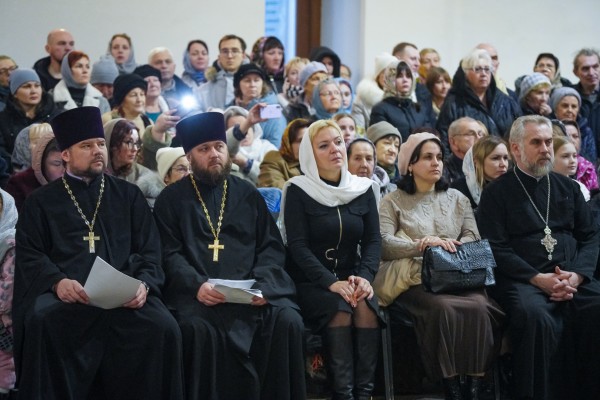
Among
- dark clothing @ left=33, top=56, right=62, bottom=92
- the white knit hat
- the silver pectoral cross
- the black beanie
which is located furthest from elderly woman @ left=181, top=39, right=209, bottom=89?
the silver pectoral cross

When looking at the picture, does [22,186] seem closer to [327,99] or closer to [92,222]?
[92,222]

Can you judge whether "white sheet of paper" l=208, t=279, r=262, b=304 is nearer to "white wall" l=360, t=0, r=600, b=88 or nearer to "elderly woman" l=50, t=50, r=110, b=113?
"elderly woman" l=50, t=50, r=110, b=113

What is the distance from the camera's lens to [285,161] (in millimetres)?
7414

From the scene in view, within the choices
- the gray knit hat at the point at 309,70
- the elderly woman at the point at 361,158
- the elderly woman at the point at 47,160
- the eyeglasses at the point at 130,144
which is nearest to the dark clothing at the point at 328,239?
the elderly woman at the point at 361,158

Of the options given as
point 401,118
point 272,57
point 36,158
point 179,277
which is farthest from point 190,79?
point 179,277

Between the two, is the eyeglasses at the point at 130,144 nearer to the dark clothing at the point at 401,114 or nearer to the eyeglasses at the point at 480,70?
the dark clothing at the point at 401,114

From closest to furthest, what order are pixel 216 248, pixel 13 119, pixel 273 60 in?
pixel 216 248
pixel 13 119
pixel 273 60

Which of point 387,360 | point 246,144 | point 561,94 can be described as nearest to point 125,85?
point 246,144

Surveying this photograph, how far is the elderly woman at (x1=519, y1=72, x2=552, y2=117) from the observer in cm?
949

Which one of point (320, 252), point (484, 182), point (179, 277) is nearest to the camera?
point (179, 277)

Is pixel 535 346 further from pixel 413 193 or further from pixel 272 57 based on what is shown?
pixel 272 57

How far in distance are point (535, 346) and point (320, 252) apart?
1.46 meters

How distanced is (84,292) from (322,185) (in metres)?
1.73

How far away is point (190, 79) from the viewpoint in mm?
10688
